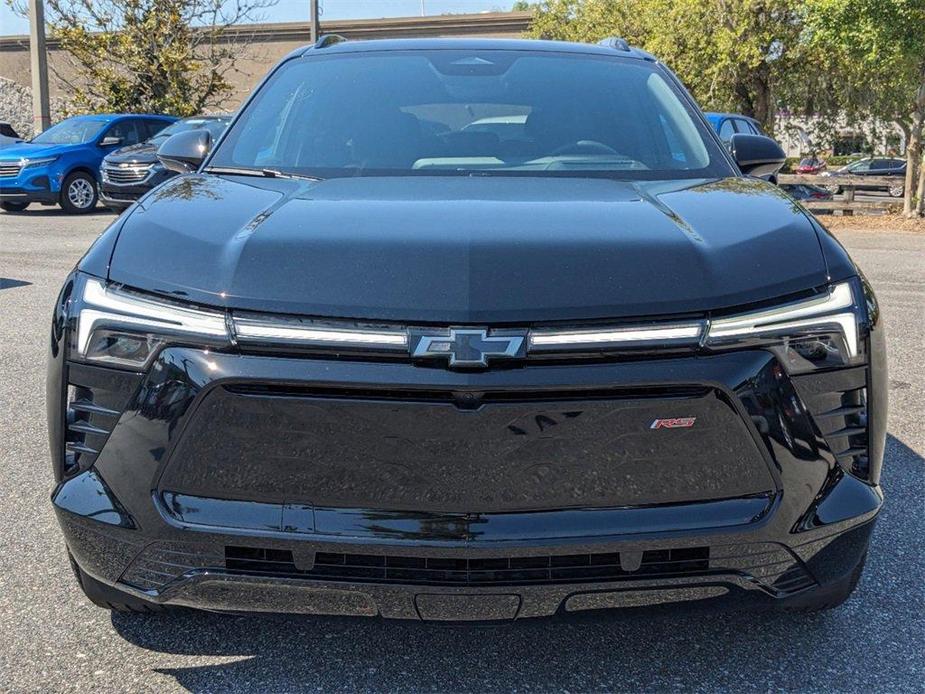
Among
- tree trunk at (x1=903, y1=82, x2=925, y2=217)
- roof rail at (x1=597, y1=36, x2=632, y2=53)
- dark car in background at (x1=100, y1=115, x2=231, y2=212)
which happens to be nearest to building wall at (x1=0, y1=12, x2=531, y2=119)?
tree trunk at (x1=903, y1=82, x2=925, y2=217)

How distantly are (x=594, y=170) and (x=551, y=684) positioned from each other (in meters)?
1.55

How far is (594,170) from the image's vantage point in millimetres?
3135

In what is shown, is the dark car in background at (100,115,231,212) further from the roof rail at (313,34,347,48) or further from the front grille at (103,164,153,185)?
the roof rail at (313,34,347,48)

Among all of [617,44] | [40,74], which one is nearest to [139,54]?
[40,74]

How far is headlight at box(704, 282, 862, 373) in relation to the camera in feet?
6.81

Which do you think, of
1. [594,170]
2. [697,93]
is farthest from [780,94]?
[594,170]

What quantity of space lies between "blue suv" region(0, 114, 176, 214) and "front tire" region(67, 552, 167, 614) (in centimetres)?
1547

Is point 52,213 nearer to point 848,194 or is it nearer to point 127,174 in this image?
point 127,174

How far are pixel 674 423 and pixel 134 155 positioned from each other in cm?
1520

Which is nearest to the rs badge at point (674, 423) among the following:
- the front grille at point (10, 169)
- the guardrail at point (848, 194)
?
the front grille at point (10, 169)

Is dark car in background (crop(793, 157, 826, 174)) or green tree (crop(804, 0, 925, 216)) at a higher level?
green tree (crop(804, 0, 925, 216))

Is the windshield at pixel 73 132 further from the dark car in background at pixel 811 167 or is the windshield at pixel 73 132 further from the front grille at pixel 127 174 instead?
the dark car in background at pixel 811 167

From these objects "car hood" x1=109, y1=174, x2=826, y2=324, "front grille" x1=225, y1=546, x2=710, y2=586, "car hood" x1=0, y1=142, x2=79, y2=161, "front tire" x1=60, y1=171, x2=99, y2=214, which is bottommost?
"front tire" x1=60, y1=171, x2=99, y2=214

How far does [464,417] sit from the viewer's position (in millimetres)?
1997
